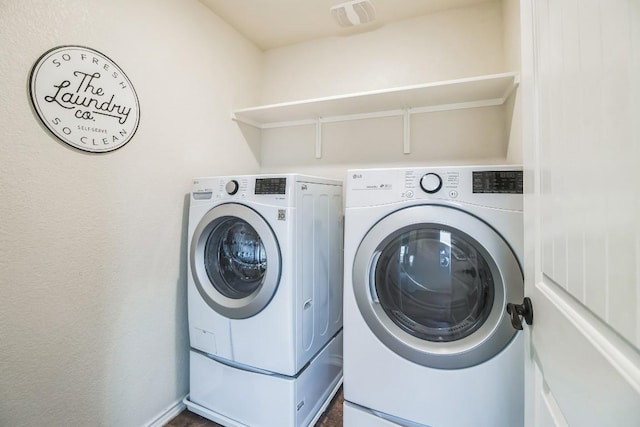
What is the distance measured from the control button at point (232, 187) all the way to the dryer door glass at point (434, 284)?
0.76 meters

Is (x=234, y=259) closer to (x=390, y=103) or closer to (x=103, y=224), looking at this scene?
(x=103, y=224)

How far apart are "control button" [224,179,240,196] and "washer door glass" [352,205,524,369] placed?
0.67m

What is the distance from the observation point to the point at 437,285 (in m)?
1.11

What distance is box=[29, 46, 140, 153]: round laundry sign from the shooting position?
1037 mm

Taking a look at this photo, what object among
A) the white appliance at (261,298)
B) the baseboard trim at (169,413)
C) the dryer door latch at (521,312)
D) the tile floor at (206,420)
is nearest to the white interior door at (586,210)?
the dryer door latch at (521,312)

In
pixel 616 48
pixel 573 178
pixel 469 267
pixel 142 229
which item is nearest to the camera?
pixel 616 48

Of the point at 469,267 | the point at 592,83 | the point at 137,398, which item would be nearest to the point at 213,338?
the point at 137,398

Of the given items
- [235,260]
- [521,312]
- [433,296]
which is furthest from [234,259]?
[521,312]

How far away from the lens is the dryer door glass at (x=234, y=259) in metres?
1.42

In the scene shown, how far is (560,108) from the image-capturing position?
1.64ft

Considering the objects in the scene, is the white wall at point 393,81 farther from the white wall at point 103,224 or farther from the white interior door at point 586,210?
the white interior door at point 586,210

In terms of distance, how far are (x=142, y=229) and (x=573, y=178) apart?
5.23ft

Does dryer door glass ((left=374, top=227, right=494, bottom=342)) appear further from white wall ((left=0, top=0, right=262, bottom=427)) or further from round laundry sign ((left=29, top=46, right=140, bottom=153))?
round laundry sign ((left=29, top=46, right=140, bottom=153))

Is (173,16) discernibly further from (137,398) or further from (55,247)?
(137,398)
